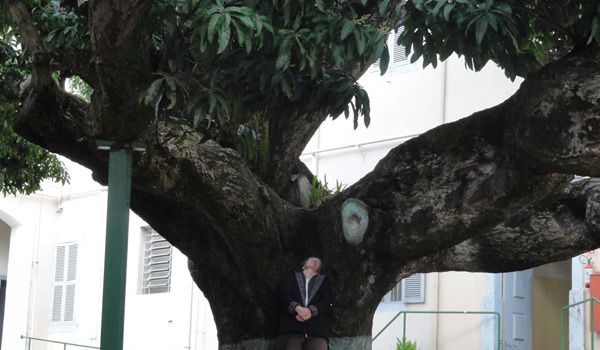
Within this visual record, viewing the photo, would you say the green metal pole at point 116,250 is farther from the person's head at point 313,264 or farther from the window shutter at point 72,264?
the window shutter at point 72,264

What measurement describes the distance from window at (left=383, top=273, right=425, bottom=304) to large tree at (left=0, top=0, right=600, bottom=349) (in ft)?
17.2

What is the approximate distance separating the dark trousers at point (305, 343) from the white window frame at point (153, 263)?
32.8 ft

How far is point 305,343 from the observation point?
8273 millimetres

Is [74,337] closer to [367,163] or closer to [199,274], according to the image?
[367,163]

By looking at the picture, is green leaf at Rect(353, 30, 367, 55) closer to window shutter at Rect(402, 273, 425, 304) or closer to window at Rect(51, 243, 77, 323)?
window shutter at Rect(402, 273, 425, 304)

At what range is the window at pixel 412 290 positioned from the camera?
14172 millimetres

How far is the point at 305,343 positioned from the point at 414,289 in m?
6.22

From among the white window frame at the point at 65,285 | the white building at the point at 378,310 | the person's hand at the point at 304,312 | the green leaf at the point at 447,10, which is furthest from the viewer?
the white window frame at the point at 65,285

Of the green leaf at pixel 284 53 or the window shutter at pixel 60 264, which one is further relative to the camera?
the window shutter at pixel 60 264

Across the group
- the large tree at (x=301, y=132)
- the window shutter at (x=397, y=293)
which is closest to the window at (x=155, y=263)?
the window shutter at (x=397, y=293)

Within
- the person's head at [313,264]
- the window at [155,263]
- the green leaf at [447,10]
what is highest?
the green leaf at [447,10]

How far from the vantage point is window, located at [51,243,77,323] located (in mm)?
20359

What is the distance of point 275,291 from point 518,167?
7.93ft

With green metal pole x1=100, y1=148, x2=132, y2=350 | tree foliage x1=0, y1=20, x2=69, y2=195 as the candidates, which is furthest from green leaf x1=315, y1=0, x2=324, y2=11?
tree foliage x1=0, y1=20, x2=69, y2=195
